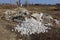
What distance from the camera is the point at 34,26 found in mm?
16766

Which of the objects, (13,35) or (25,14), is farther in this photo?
(25,14)

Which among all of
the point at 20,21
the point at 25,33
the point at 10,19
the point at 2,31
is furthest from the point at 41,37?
the point at 10,19

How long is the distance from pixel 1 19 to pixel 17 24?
2645 millimetres

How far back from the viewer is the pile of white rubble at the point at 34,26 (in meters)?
16.0

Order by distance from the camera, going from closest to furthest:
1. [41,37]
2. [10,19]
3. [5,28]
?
[41,37]
[5,28]
[10,19]

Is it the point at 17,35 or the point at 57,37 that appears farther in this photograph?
the point at 17,35

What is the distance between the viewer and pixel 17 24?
17.8m

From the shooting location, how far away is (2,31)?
1596cm

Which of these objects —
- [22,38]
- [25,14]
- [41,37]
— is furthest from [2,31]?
[25,14]

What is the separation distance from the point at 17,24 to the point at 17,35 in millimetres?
2549

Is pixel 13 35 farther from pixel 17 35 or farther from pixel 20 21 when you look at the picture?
pixel 20 21

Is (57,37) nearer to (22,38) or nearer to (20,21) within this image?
(22,38)

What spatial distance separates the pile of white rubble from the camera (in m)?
16.0

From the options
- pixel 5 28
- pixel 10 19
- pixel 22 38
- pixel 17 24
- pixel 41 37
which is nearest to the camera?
pixel 41 37
